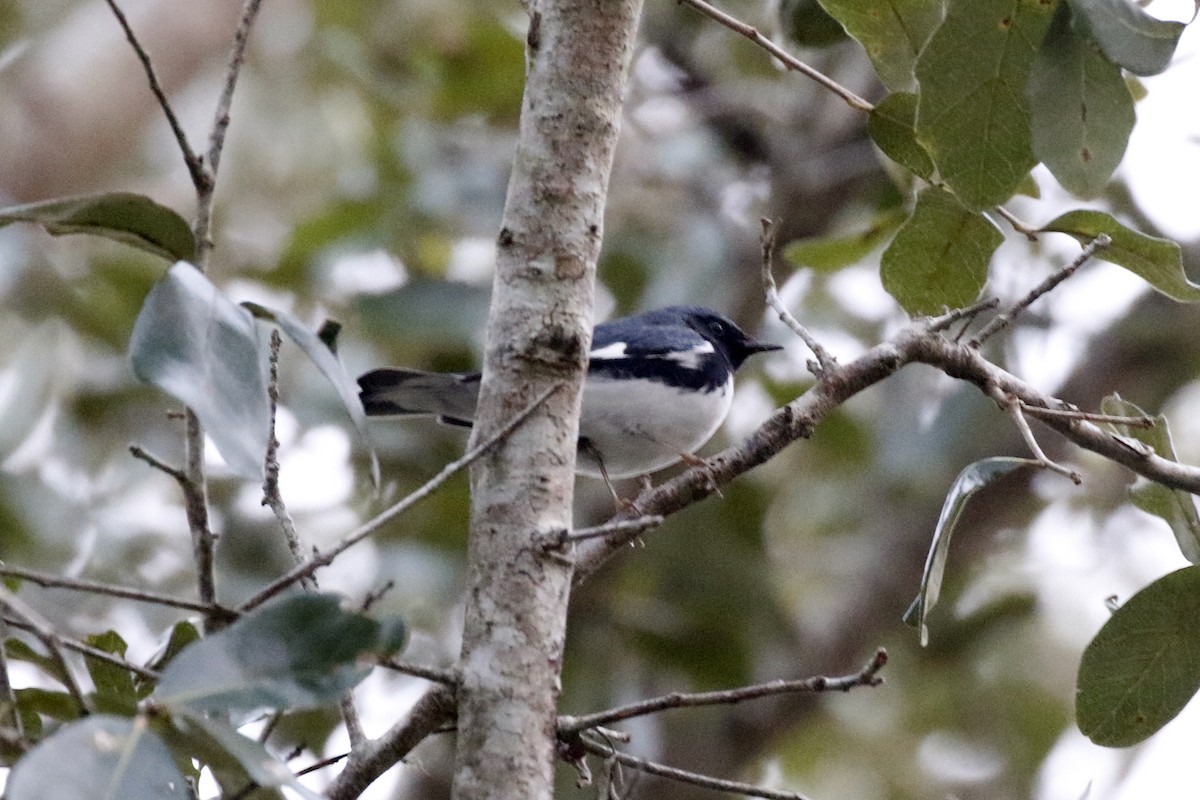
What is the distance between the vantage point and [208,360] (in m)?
1.62

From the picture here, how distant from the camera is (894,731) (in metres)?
6.62

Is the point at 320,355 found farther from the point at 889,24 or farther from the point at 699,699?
the point at 889,24

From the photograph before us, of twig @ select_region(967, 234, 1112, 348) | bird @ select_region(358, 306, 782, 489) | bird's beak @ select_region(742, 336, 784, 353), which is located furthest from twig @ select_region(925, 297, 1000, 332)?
bird's beak @ select_region(742, 336, 784, 353)

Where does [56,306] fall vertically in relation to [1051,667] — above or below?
above

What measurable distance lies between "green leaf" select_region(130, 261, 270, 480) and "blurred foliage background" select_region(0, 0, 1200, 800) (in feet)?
9.30

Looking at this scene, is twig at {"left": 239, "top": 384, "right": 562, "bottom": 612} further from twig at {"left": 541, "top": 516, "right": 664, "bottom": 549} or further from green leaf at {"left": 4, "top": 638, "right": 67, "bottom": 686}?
green leaf at {"left": 4, "top": 638, "right": 67, "bottom": 686}

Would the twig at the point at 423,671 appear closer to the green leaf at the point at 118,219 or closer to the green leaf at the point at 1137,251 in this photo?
the green leaf at the point at 118,219

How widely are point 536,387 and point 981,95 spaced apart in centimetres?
79

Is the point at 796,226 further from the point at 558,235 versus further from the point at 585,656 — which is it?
the point at 558,235

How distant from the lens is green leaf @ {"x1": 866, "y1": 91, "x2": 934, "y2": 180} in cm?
227

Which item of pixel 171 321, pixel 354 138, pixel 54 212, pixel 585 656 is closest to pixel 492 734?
pixel 171 321

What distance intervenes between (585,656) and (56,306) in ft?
8.10

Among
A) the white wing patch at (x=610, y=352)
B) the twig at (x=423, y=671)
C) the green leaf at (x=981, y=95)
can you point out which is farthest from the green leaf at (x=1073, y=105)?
the white wing patch at (x=610, y=352)

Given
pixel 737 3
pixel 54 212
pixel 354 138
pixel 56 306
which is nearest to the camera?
pixel 54 212
